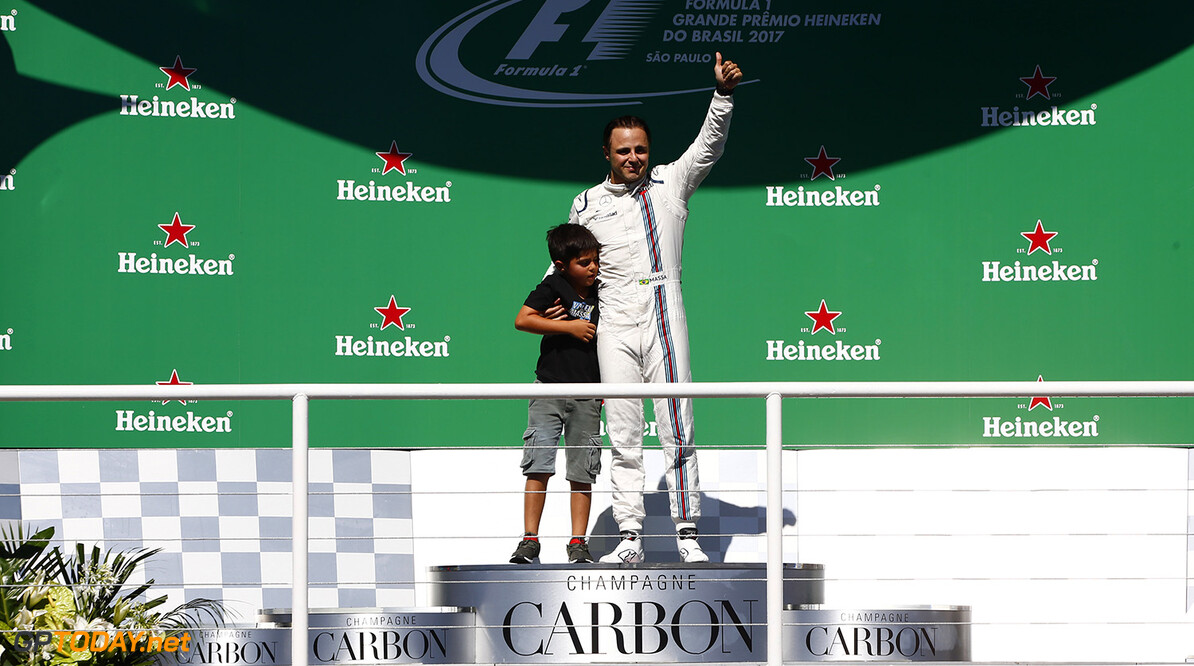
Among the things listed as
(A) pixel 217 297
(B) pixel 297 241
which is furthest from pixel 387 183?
(A) pixel 217 297

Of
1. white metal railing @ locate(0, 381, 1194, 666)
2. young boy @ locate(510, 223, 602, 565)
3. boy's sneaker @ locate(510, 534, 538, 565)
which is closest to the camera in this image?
white metal railing @ locate(0, 381, 1194, 666)

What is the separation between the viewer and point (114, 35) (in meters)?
5.18

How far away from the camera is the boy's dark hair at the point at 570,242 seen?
4000 millimetres

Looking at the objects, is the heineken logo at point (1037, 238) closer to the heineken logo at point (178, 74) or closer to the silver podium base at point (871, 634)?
the silver podium base at point (871, 634)

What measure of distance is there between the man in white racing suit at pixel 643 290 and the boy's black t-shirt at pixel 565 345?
0.05 meters

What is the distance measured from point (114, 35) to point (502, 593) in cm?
303

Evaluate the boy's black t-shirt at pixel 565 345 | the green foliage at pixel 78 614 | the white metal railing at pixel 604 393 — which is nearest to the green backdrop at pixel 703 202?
the boy's black t-shirt at pixel 565 345

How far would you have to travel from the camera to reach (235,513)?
5219 millimetres

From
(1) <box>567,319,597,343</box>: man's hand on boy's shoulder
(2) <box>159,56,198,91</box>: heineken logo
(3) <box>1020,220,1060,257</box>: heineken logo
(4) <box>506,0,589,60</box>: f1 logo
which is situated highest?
(4) <box>506,0,589,60</box>: f1 logo

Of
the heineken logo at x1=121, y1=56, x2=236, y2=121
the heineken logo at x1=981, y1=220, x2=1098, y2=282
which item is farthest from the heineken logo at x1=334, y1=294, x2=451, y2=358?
the heineken logo at x1=981, y1=220, x2=1098, y2=282

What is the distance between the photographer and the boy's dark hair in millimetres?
→ 4000

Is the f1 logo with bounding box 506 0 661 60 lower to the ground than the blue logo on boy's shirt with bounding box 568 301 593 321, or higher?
higher

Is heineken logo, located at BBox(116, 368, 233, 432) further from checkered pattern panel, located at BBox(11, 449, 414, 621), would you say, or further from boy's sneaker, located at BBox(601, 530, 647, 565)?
boy's sneaker, located at BBox(601, 530, 647, 565)

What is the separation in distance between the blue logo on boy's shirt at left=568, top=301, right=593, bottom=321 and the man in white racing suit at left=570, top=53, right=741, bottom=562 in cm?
6
